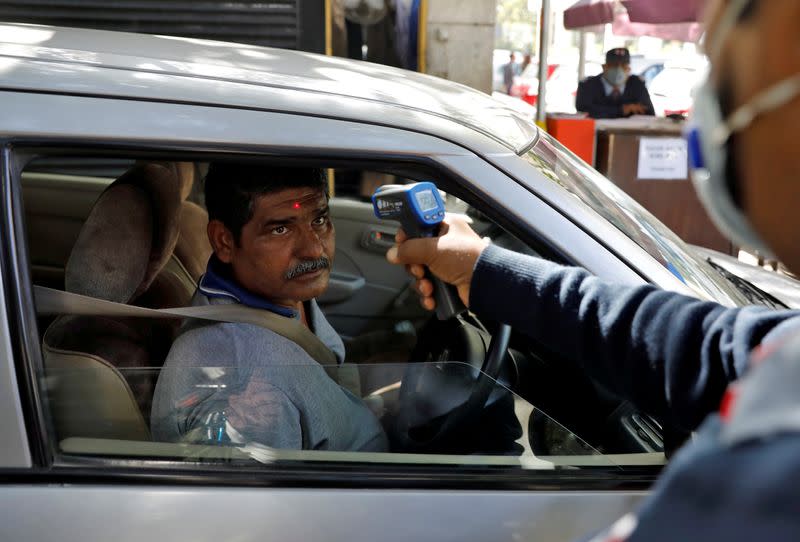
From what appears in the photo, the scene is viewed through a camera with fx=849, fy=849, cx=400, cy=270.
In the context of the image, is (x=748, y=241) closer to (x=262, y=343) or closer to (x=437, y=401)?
(x=437, y=401)

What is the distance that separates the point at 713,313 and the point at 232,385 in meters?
0.92

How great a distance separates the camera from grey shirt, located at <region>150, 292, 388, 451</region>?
A: 5.45ft

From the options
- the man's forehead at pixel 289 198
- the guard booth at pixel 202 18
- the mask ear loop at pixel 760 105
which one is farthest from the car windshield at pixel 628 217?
the guard booth at pixel 202 18

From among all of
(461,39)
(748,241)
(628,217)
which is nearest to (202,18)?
(461,39)

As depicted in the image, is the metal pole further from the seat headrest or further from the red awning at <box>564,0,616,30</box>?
the seat headrest

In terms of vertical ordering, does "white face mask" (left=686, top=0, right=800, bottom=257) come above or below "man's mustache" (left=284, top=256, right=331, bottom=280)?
above

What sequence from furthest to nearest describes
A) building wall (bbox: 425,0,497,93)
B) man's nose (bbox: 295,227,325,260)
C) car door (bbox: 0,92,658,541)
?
building wall (bbox: 425,0,497,93)
man's nose (bbox: 295,227,325,260)
car door (bbox: 0,92,658,541)

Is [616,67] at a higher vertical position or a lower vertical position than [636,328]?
lower

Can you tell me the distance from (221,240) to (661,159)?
4519mm

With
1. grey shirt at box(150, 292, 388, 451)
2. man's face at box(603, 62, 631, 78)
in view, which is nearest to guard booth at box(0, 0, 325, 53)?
man's face at box(603, 62, 631, 78)

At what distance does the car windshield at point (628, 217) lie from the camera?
1.78 m

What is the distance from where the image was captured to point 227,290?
2006 mm

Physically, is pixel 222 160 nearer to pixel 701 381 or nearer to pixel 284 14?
pixel 701 381

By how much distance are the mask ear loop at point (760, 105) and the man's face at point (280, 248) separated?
1.40 m
